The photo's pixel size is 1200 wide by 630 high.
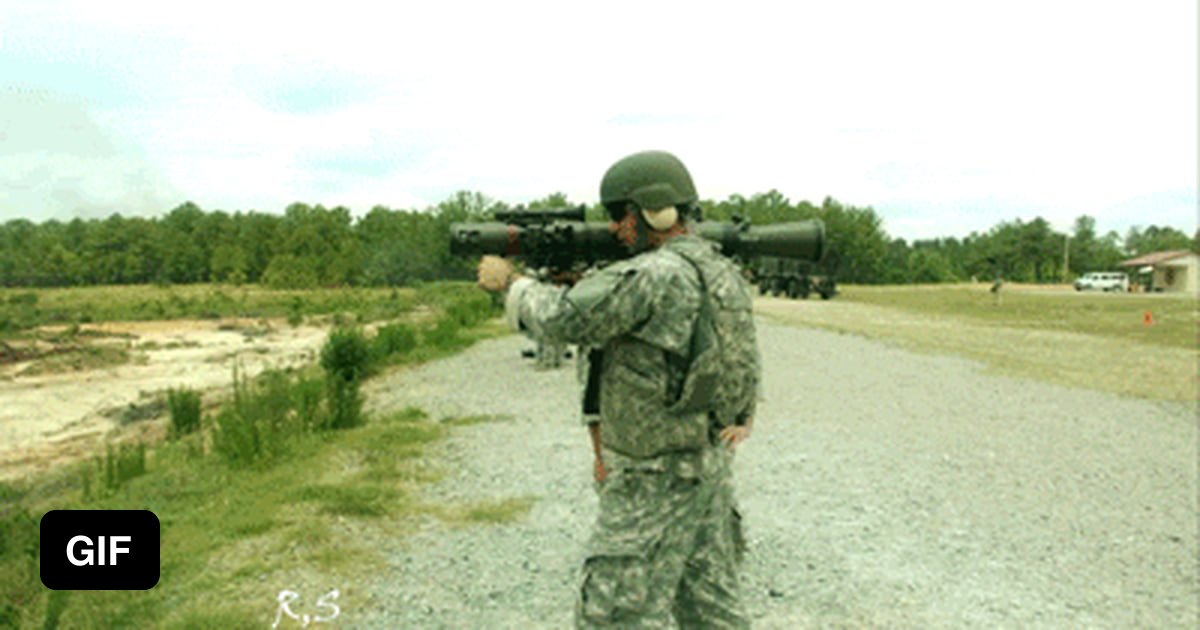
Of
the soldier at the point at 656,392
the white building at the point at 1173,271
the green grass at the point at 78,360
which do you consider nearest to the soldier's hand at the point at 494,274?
the soldier at the point at 656,392

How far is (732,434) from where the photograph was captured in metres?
2.83

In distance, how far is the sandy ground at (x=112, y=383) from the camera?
37.9ft

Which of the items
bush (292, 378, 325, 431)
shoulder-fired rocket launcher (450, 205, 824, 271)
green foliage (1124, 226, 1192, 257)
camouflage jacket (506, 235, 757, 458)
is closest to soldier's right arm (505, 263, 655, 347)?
camouflage jacket (506, 235, 757, 458)

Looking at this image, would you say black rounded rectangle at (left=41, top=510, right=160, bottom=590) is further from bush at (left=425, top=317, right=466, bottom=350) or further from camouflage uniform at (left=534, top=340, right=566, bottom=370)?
bush at (left=425, top=317, right=466, bottom=350)

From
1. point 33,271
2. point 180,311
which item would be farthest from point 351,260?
point 33,271

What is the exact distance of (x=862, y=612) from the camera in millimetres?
Result: 4434

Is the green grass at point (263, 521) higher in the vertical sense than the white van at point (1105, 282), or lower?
lower

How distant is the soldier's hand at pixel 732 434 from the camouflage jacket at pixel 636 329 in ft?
0.39

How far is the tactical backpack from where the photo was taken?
8.52 feet

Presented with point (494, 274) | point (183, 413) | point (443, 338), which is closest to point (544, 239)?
point (494, 274)

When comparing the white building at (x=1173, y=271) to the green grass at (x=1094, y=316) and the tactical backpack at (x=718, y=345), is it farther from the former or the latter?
the tactical backpack at (x=718, y=345)

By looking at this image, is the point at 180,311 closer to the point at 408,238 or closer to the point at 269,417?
the point at 408,238

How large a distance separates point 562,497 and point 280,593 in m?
2.48

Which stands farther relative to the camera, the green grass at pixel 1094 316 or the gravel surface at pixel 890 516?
the green grass at pixel 1094 316
